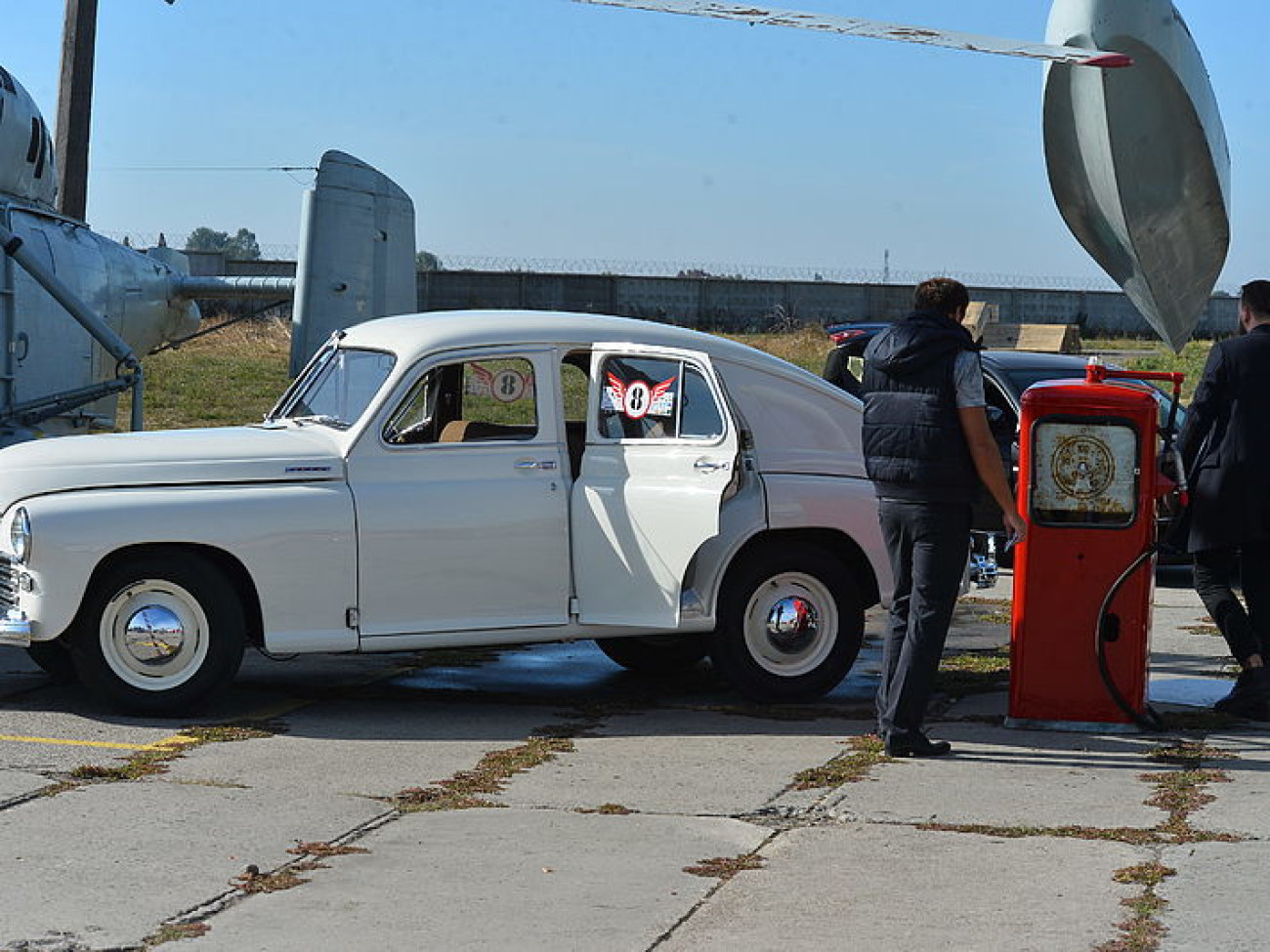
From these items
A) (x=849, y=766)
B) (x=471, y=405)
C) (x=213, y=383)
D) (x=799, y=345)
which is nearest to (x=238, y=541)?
(x=471, y=405)

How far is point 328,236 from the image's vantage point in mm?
14117

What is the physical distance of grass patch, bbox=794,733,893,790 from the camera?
682 centimetres

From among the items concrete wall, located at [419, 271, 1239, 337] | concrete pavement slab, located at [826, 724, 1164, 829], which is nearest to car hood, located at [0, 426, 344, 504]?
concrete pavement slab, located at [826, 724, 1164, 829]

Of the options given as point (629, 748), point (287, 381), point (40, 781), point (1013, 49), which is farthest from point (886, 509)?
point (287, 381)

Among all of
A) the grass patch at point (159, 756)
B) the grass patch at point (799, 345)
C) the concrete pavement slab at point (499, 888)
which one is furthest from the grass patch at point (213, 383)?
the concrete pavement slab at point (499, 888)

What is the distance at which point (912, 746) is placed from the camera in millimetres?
7277

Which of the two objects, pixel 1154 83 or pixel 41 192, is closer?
pixel 1154 83

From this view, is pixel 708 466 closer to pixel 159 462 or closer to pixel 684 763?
pixel 684 763

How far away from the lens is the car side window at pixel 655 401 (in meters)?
8.37

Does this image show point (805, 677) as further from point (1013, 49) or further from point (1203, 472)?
point (1013, 49)

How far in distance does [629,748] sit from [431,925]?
2537 mm

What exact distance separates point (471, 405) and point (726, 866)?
3.47 meters

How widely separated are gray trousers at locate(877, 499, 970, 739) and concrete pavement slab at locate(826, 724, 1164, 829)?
26cm

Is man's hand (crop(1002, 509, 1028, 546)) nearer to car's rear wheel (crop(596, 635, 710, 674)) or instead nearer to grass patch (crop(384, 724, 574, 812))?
grass patch (crop(384, 724, 574, 812))
